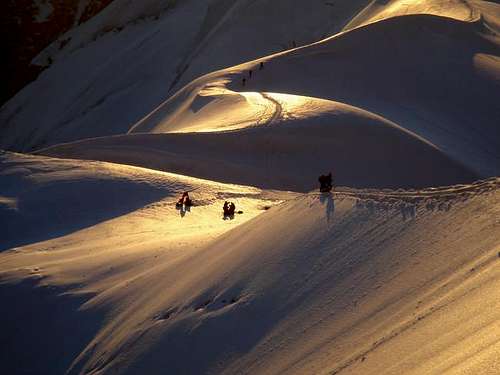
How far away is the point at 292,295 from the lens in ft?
22.0

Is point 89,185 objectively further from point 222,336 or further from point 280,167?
point 222,336

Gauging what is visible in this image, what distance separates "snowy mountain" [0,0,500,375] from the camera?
19.9 feet

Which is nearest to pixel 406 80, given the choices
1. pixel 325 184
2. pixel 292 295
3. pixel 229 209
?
pixel 229 209

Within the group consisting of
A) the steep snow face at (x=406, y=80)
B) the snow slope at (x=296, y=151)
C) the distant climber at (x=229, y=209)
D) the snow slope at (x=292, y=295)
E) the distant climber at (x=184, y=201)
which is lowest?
the snow slope at (x=292, y=295)

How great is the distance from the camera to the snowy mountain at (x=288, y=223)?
6066mm

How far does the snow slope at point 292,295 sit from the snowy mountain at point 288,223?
19mm

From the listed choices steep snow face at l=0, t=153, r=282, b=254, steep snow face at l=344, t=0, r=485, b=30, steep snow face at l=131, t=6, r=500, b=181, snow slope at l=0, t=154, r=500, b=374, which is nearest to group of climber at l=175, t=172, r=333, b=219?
steep snow face at l=0, t=153, r=282, b=254

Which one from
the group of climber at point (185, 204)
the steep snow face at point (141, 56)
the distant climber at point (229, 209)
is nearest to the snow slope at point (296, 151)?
the group of climber at point (185, 204)

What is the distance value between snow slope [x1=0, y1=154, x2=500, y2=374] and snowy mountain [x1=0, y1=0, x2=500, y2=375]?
19mm

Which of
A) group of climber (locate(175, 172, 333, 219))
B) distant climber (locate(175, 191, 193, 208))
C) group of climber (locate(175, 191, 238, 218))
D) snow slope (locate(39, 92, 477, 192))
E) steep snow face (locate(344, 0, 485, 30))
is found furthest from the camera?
steep snow face (locate(344, 0, 485, 30))

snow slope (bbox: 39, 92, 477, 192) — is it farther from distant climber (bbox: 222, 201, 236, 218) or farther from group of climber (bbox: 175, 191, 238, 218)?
distant climber (bbox: 222, 201, 236, 218)

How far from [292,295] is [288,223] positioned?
4.35 ft

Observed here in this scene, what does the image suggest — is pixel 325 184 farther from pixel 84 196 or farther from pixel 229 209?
pixel 84 196

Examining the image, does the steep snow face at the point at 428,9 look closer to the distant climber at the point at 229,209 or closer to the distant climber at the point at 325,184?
the distant climber at the point at 229,209
